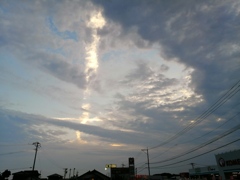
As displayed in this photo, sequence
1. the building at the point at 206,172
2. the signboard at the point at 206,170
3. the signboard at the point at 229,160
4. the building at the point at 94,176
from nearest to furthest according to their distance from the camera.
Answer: the signboard at the point at 229,160 < the building at the point at 94,176 < the building at the point at 206,172 < the signboard at the point at 206,170

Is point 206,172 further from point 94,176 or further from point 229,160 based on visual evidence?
point 94,176

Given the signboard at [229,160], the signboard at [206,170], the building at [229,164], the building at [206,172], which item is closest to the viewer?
the signboard at [229,160]

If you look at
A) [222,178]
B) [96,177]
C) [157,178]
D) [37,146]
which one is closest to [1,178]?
[37,146]

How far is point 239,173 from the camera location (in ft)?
136

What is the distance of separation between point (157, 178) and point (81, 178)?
3884 cm

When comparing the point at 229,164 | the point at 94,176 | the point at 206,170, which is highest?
the point at 206,170

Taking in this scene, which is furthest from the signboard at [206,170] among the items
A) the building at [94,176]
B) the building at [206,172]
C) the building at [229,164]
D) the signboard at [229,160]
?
the building at [94,176]

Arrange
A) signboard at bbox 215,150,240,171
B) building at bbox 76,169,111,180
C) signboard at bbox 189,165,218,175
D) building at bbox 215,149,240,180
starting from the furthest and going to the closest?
signboard at bbox 189,165,218,175
building at bbox 76,169,111,180
building at bbox 215,149,240,180
signboard at bbox 215,150,240,171

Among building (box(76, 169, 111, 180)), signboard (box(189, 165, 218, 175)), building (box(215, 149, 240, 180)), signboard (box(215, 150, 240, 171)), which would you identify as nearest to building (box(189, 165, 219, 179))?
signboard (box(189, 165, 218, 175))

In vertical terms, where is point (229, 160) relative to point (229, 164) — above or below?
above

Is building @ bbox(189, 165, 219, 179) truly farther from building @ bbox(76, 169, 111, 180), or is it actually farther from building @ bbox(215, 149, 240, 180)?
building @ bbox(76, 169, 111, 180)

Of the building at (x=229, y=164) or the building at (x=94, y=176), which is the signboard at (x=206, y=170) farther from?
the building at (x=94, y=176)

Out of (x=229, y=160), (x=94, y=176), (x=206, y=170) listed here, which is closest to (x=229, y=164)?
(x=229, y=160)

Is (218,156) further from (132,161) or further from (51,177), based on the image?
(51,177)
